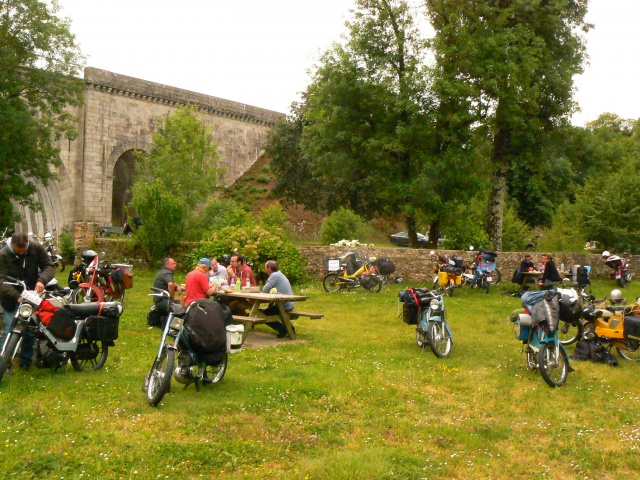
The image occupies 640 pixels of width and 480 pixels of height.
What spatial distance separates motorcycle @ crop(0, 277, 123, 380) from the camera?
809 centimetres

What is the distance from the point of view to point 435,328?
11.1 meters

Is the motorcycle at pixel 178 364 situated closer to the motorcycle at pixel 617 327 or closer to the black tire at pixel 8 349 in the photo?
the black tire at pixel 8 349

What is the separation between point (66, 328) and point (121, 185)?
37.2m

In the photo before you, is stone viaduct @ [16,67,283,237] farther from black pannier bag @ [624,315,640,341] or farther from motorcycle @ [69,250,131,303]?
black pannier bag @ [624,315,640,341]

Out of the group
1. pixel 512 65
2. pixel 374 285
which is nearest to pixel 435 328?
pixel 374 285

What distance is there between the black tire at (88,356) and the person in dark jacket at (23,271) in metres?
0.56

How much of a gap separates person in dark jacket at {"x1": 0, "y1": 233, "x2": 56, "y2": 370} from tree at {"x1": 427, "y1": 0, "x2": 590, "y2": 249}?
60.0 ft

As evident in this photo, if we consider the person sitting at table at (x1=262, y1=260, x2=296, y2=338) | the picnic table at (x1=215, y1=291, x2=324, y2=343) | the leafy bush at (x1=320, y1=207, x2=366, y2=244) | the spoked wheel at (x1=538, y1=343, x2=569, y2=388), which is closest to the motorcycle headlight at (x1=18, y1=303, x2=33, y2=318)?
the picnic table at (x1=215, y1=291, x2=324, y2=343)

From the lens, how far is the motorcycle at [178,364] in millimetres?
7277

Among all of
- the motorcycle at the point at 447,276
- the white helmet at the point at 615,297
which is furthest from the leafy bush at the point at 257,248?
the white helmet at the point at 615,297

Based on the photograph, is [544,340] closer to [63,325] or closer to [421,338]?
[421,338]

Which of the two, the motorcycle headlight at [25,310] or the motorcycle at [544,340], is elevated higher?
the motorcycle headlight at [25,310]

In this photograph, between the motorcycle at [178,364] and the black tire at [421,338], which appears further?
the black tire at [421,338]

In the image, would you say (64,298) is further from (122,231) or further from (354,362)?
(122,231)
